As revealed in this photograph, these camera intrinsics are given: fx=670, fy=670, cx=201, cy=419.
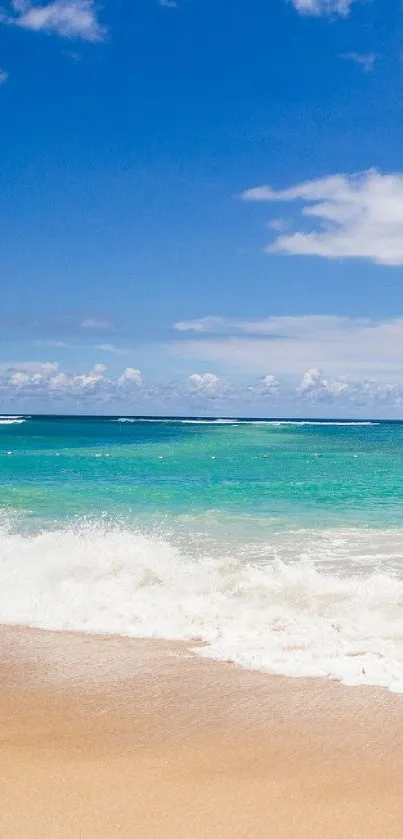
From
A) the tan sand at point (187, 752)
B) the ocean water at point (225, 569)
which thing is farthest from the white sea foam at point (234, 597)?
the tan sand at point (187, 752)

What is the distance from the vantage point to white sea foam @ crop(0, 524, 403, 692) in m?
7.41

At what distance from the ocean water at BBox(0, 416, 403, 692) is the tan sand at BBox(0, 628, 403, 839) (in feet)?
2.39

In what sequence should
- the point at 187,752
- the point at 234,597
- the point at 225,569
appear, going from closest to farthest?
the point at 187,752 < the point at 234,597 < the point at 225,569

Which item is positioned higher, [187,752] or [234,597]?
[187,752]

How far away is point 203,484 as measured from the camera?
Answer: 2488 centimetres

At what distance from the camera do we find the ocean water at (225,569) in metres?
7.81

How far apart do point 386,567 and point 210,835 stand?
845cm

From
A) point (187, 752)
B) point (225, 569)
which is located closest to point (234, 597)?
point (225, 569)

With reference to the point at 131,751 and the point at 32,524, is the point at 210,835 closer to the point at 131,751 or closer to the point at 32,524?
the point at 131,751

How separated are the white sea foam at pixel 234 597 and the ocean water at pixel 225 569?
0.9 inches

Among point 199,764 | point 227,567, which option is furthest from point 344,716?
point 227,567

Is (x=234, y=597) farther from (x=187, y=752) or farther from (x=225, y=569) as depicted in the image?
(x=187, y=752)

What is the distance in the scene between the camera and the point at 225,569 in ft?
38.3

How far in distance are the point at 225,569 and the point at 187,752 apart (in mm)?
6471
